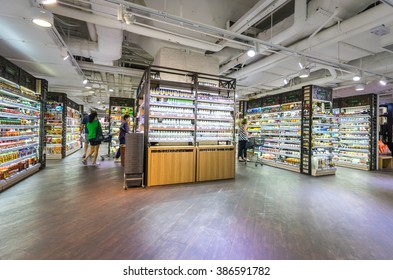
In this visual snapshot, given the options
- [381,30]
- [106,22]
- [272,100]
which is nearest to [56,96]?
[106,22]

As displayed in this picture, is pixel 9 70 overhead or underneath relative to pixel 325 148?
overhead

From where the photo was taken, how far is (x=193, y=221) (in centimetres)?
313

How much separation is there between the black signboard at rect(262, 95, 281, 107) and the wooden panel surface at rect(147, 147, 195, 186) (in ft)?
17.5

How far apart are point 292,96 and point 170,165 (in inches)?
231

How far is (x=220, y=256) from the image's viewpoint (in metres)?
2.26

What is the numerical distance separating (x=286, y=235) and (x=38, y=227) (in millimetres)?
3439

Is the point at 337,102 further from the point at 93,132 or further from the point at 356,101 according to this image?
the point at 93,132

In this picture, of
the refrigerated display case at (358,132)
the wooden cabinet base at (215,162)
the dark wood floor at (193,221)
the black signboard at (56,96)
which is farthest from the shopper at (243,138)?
the black signboard at (56,96)

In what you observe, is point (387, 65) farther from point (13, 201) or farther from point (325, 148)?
point (13, 201)

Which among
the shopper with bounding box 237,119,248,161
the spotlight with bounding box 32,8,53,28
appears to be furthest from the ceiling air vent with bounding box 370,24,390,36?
the spotlight with bounding box 32,8,53,28

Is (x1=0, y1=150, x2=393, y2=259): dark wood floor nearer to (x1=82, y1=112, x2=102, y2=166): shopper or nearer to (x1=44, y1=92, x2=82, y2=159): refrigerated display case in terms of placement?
(x1=82, y1=112, x2=102, y2=166): shopper

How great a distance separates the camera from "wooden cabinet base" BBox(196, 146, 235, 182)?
18.3 feet
